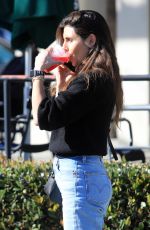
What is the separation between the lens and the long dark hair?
11.1 ft

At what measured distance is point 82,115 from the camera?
3.30m

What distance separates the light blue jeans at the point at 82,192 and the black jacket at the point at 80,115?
0.05 metres

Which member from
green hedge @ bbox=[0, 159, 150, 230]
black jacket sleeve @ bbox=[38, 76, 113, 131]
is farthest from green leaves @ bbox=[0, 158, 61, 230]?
black jacket sleeve @ bbox=[38, 76, 113, 131]

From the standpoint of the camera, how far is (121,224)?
4.43m

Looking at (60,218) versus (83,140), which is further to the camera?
(60,218)

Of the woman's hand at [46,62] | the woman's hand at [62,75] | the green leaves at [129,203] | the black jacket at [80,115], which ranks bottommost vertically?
the green leaves at [129,203]

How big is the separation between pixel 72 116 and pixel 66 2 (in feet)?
12.3

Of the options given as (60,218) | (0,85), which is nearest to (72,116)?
(60,218)

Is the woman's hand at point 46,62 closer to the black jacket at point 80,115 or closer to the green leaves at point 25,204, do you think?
the black jacket at point 80,115

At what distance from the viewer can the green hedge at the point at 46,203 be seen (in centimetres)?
446

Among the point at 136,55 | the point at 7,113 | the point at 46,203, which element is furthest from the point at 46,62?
the point at 136,55

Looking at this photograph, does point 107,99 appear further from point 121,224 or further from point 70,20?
→ point 121,224

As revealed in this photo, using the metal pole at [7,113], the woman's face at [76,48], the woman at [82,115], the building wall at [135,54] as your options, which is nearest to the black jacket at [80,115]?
the woman at [82,115]

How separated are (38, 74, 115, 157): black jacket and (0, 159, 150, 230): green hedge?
116 centimetres
